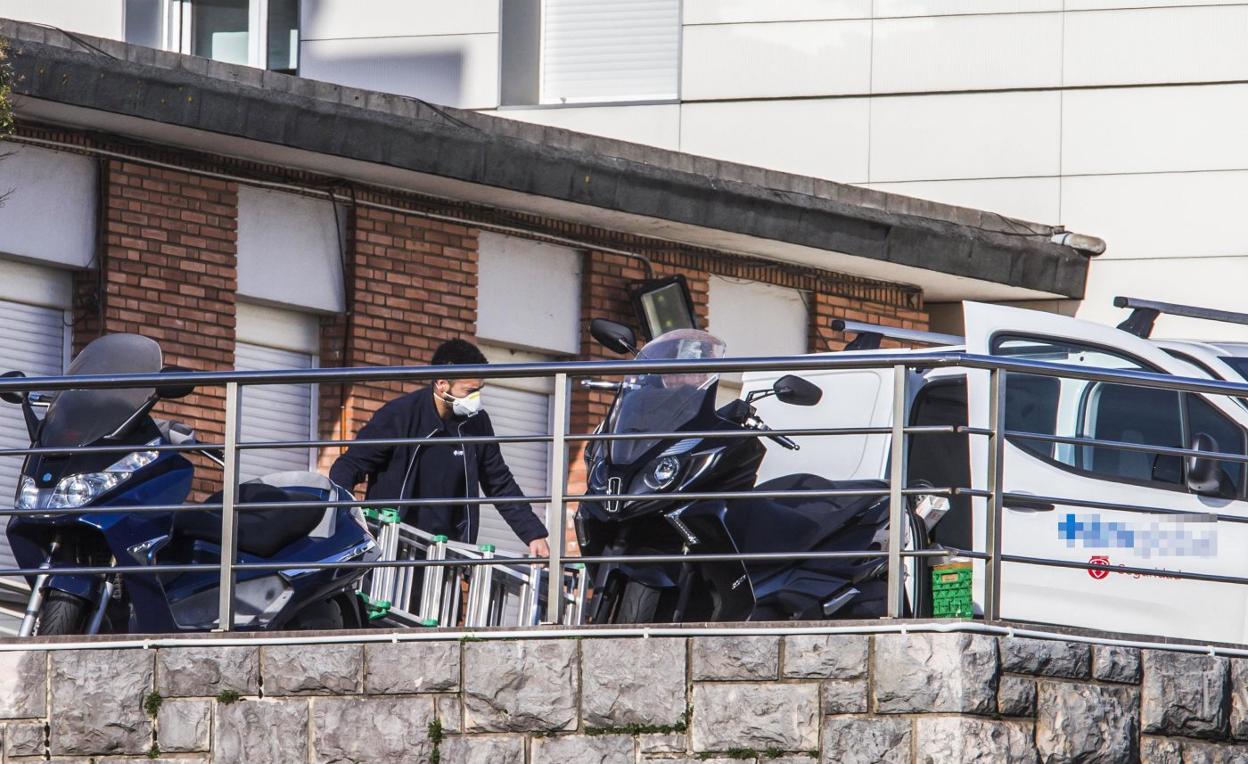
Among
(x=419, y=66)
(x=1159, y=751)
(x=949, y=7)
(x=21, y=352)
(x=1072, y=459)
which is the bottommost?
(x=1159, y=751)

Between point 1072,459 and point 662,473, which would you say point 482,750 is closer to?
point 662,473

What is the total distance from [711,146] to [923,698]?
13.5 m

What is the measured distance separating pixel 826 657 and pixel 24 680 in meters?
3.00

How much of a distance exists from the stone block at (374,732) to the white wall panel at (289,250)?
21.5ft

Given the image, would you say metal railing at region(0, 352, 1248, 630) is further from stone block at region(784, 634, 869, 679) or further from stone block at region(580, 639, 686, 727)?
stone block at region(580, 639, 686, 727)

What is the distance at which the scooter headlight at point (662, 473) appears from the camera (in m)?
9.25

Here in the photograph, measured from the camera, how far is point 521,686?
8797 mm

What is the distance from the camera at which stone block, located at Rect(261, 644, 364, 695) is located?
8922 millimetres

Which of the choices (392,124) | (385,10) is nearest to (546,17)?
(385,10)

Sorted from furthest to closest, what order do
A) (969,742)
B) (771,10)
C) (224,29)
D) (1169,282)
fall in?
1. (224,29)
2. (771,10)
3. (1169,282)
4. (969,742)

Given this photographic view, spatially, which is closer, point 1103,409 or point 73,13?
point 1103,409

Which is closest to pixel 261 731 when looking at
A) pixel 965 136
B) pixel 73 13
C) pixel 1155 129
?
pixel 965 136

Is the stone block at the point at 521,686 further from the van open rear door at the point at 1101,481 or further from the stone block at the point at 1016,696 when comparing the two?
the van open rear door at the point at 1101,481

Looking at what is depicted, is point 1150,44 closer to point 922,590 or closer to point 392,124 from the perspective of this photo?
point 392,124
